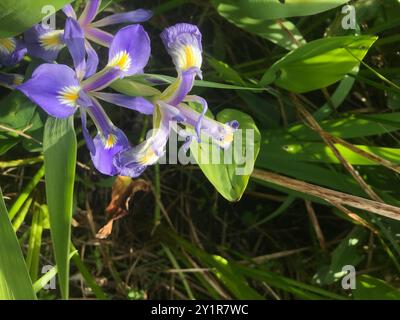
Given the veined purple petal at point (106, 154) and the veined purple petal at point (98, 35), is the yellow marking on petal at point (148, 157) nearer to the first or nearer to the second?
the veined purple petal at point (106, 154)

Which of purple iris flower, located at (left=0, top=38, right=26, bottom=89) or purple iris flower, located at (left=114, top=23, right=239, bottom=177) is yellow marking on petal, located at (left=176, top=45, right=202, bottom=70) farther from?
purple iris flower, located at (left=0, top=38, right=26, bottom=89)

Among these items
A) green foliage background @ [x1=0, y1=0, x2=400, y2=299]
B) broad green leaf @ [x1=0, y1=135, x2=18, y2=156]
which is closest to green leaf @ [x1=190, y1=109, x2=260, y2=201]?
green foliage background @ [x1=0, y1=0, x2=400, y2=299]

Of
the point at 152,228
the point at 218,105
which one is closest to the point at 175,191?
the point at 152,228

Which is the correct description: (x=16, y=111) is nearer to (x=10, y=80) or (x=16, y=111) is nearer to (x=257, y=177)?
(x=10, y=80)

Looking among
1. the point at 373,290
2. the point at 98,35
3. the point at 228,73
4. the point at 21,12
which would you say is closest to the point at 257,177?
the point at 228,73

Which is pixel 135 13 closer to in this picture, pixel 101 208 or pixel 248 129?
pixel 248 129
